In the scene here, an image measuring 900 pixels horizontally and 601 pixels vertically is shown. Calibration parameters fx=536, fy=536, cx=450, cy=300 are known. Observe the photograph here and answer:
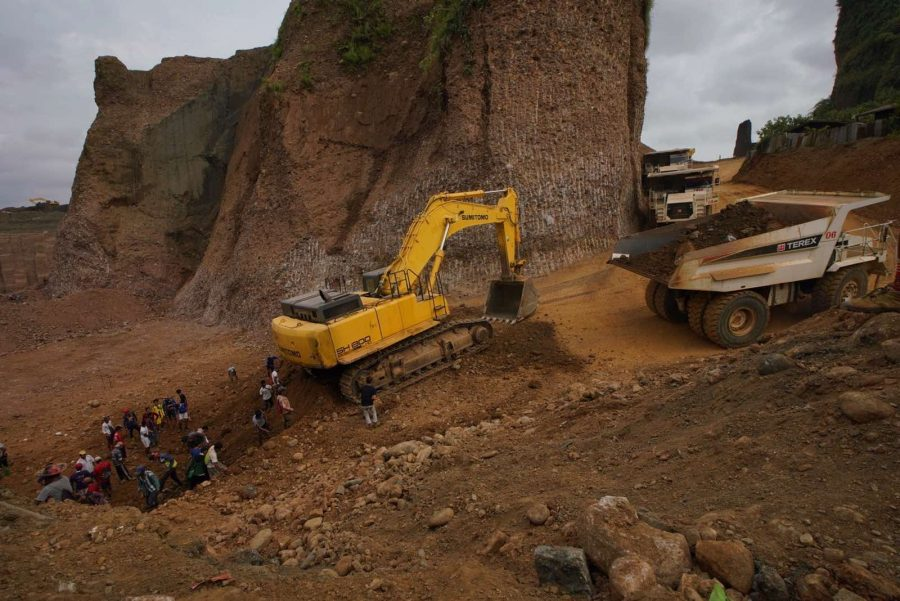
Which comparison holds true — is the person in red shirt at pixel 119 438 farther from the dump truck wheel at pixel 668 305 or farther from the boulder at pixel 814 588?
the dump truck wheel at pixel 668 305

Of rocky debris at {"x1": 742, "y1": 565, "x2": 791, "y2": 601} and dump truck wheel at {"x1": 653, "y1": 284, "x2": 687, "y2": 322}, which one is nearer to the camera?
rocky debris at {"x1": 742, "y1": 565, "x2": 791, "y2": 601}

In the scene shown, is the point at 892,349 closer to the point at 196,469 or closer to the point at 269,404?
the point at 196,469

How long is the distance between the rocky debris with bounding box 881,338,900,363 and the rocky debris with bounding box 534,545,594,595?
3.52 m

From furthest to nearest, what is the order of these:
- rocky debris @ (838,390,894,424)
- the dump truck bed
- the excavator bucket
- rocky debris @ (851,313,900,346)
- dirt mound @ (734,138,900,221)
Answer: dirt mound @ (734,138,900,221)
the excavator bucket
the dump truck bed
rocky debris @ (851,313,900,346)
rocky debris @ (838,390,894,424)

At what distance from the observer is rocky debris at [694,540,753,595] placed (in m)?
3.15

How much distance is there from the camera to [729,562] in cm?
321

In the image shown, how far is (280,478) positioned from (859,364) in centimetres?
714

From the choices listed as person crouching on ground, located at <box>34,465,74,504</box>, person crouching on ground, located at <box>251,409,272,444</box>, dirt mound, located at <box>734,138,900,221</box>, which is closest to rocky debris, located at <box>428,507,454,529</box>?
person crouching on ground, located at <box>251,409,272,444</box>

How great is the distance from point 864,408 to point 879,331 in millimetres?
1878

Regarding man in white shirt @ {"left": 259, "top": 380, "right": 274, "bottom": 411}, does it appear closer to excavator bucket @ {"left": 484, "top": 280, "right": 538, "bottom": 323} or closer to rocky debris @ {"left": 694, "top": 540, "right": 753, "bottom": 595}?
excavator bucket @ {"left": 484, "top": 280, "right": 538, "bottom": 323}

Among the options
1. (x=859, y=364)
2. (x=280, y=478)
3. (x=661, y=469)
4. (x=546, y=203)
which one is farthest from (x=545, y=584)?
(x=546, y=203)

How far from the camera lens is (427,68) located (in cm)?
1639

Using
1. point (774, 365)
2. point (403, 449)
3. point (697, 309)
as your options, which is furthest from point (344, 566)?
point (697, 309)

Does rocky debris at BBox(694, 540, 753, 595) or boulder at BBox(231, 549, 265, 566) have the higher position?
rocky debris at BBox(694, 540, 753, 595)
